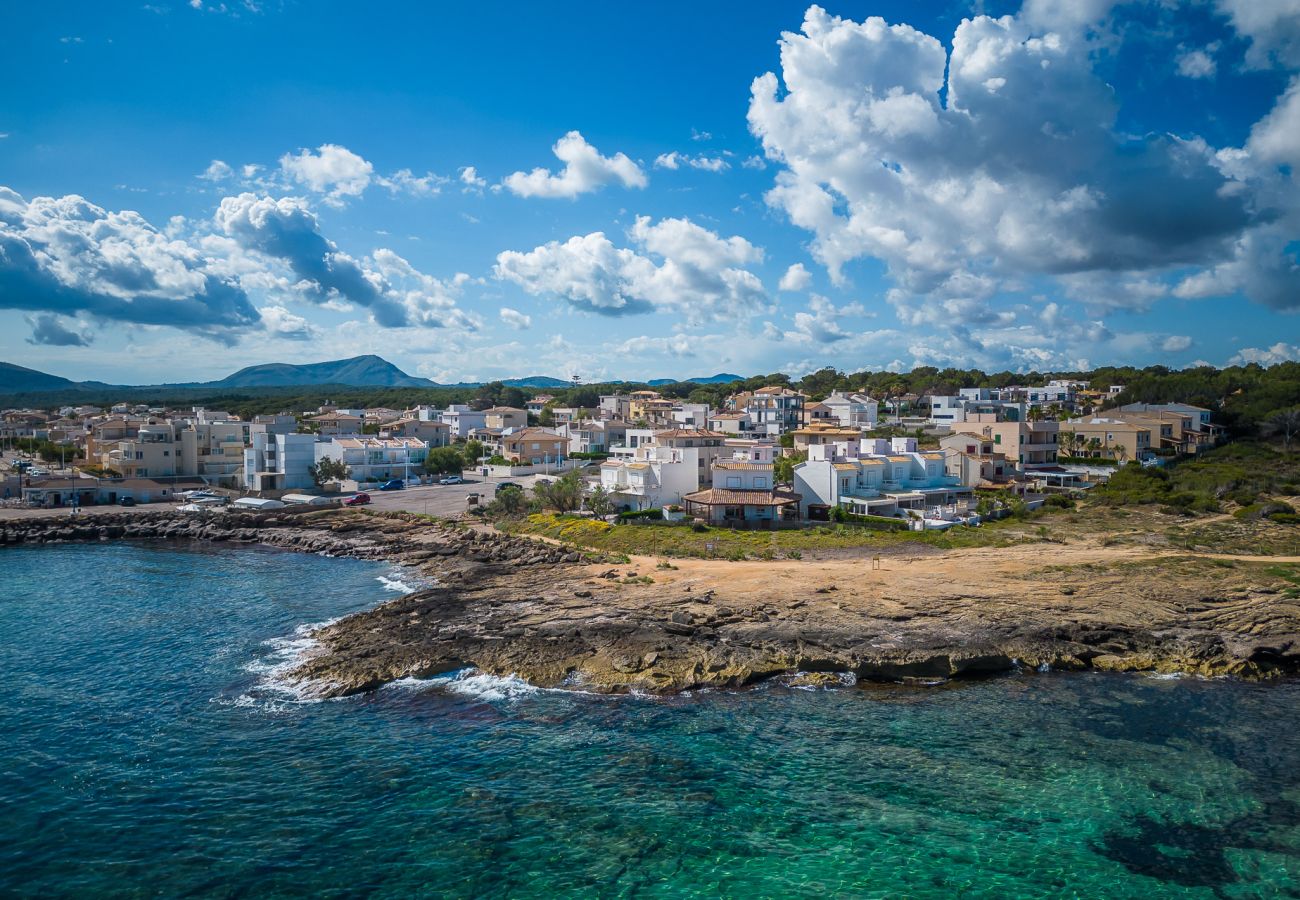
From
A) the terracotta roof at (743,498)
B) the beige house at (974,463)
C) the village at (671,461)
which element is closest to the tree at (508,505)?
the village at (671,461)

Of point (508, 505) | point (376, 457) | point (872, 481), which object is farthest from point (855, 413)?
point (376, 457)

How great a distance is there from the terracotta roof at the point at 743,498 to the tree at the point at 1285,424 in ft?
185

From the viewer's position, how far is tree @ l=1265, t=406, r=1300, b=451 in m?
71.9

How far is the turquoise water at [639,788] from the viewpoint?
14711 mm

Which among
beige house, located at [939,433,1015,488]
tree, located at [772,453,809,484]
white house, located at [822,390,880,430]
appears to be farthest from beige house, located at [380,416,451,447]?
beige house, located at [939,433,1015,488]

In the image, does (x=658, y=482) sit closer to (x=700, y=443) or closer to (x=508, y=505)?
(x=700, y=443)

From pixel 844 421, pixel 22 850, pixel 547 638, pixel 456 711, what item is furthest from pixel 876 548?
pixel 844 421

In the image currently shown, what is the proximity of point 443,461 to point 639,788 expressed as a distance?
201 ft

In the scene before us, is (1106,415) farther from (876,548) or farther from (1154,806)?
(1154,806)

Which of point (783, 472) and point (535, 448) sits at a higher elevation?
point (535, 448)

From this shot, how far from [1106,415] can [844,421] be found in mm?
29344

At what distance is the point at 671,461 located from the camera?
53406 millimetres

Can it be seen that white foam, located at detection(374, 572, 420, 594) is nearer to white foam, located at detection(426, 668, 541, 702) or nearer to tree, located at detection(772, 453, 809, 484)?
white foam, located at detection(426, 668, 541, 702)

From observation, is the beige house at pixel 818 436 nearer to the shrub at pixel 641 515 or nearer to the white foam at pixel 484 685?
the shrub at pixel 641 515
